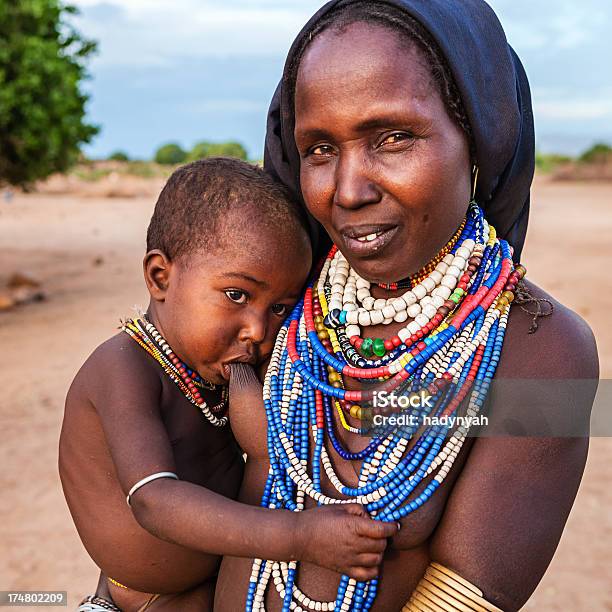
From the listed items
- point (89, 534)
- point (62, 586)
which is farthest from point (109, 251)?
point (89, 534)

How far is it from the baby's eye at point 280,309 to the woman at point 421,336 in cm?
24

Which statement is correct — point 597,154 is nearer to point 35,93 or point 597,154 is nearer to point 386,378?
point 35,93

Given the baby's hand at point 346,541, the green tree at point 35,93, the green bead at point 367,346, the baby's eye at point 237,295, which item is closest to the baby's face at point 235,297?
the baby's eye at point 237,295

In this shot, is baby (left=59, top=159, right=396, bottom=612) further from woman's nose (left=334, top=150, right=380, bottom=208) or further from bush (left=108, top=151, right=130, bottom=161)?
bush (left=108, top=151, right=130, bottom=161)

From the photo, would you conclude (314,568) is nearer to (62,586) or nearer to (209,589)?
(209,589)

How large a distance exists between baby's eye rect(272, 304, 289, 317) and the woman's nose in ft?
1.91

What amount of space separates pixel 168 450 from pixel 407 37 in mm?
1162

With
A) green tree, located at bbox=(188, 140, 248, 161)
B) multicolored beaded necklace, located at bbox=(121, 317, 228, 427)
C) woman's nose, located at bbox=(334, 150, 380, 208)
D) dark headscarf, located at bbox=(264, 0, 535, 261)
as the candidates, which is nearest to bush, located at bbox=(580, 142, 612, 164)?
green tree, located at bbox=(188, 140, 248, 161)

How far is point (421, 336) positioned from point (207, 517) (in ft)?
2.17

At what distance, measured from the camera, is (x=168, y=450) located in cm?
204

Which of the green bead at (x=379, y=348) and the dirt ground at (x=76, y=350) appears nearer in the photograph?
the green bead at (x=379, y=348)

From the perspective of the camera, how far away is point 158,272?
2320mm

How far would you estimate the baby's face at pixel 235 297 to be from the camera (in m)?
2.16

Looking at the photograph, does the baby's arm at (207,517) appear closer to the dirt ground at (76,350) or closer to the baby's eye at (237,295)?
the baby's eye at (237,295)
